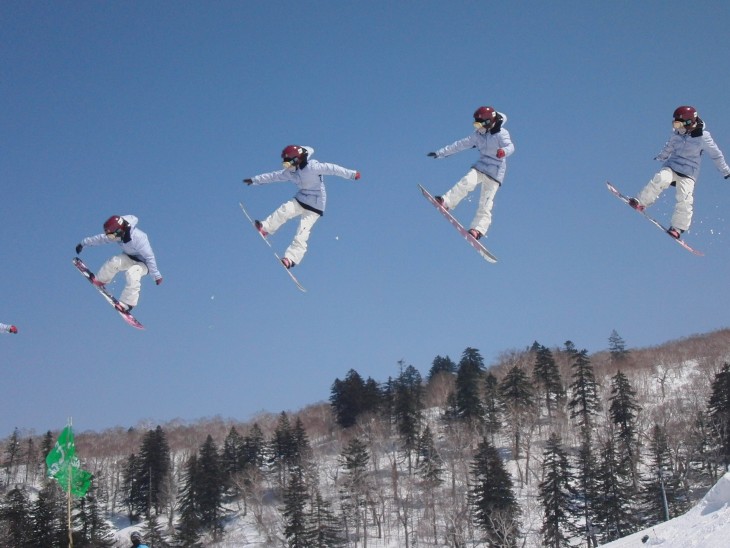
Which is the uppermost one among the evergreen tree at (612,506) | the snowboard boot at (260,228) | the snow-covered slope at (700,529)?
the snowboard boot at (260,228)

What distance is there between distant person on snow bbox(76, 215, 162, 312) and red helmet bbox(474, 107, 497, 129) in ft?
30.4

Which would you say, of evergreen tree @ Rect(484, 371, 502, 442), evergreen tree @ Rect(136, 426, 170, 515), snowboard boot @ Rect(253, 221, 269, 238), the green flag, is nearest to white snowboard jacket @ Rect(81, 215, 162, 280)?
snowboard boot @ Rect(253, 221, 269, 238)

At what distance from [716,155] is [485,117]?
6396 millimetres

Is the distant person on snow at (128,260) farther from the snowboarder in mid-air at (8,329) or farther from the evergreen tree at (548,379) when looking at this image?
the evergreen tree at (548,379)

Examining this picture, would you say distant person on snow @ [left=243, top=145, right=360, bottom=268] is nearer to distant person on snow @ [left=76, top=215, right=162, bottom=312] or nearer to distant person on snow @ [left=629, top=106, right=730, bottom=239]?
distant person on snow @ [left=76, top=215, right=162, bottom=312]

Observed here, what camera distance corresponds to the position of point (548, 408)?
292 ft

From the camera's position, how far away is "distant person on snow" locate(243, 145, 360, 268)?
18781 mm

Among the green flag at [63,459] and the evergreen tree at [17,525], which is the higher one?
the green flag at [63,459]

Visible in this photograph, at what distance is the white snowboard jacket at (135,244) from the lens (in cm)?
1866

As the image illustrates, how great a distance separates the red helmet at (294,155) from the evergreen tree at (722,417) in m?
54.9

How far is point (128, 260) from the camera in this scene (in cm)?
1906

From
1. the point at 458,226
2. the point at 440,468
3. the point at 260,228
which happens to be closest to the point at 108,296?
the point at 260,228

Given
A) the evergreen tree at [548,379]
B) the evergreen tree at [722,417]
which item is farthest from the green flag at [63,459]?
the evergreen tree at [548,379]

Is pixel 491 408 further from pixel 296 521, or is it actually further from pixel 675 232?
pixel 675 232
